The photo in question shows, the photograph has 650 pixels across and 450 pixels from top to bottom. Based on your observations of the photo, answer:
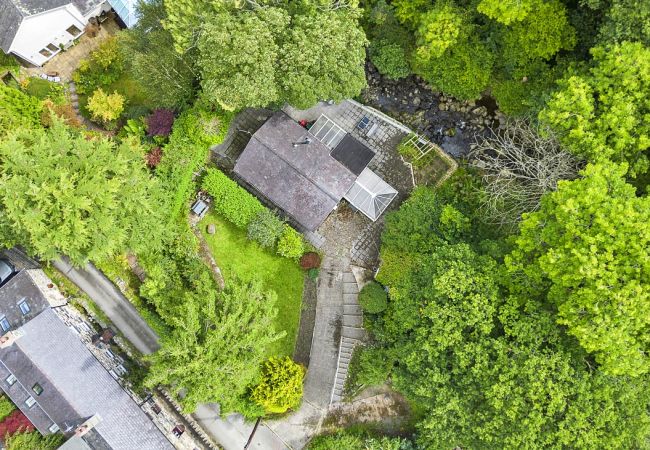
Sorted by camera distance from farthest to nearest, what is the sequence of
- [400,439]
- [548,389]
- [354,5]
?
[400,439] < [354,5] < [548,389]

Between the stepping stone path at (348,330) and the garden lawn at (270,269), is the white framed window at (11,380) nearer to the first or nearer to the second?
the garden lawn at (270,269)

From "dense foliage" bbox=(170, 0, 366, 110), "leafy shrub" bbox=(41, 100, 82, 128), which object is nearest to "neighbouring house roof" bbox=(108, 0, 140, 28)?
"leafy shrub" bbox=(41, 100, 82, 128)

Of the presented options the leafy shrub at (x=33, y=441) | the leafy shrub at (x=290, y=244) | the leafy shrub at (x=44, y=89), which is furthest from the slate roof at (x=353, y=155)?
the leafy shrub at (x=33, y=441)

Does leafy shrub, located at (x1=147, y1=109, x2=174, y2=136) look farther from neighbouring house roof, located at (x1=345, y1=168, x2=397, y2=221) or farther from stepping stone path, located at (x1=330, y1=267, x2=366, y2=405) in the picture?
stepping stone path, located at (x1=330, y1=267, x2=366, y2=405)

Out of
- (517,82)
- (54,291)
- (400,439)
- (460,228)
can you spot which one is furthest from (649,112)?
(54,291)

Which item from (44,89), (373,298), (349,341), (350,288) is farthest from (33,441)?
(44,89)

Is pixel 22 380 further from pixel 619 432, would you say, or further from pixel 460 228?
pixel 619 432

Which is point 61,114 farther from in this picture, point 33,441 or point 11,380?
point 33,441
